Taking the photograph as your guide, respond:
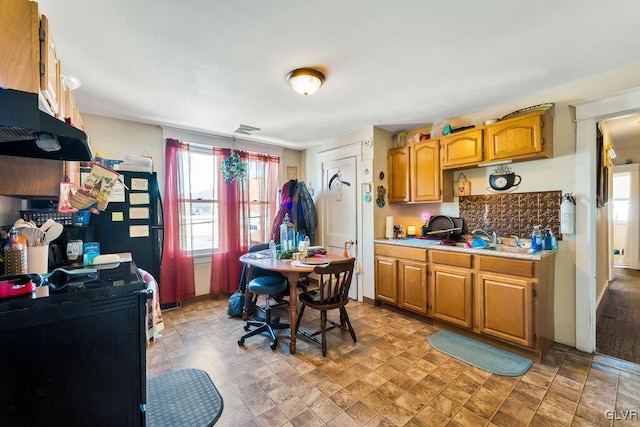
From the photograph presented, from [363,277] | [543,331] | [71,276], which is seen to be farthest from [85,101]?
[543,331]

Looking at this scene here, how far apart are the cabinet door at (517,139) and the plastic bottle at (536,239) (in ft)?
2.33

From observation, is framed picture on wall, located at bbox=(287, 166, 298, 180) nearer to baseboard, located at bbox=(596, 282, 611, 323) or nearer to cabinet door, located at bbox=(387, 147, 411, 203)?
cabinet door, located at bbox=(387, 147, 411, 203)

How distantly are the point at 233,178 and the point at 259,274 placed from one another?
1.48 m

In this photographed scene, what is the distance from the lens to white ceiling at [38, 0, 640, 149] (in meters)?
1.47

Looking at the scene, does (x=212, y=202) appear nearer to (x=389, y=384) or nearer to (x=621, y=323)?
(x=389, y=384)

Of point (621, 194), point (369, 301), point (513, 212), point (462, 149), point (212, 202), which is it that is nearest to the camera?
point (513, 212)

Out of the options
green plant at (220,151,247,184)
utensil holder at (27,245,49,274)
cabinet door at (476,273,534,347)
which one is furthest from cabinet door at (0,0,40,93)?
cabinet door at (476,273,534,347)

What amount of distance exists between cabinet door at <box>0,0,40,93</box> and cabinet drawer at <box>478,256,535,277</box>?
3.12 m

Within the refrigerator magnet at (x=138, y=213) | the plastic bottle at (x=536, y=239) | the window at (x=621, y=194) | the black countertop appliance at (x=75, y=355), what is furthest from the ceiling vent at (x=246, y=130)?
the window at (x=621, y=194)

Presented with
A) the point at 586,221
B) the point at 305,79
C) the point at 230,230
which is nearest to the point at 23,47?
the point at 305,79

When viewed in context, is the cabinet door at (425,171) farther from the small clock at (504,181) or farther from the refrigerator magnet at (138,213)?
the refrigerator magnet at (138,213)

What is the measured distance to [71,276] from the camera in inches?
51.4

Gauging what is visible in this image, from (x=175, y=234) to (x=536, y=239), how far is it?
13.4ft

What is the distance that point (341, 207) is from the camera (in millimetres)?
4047
